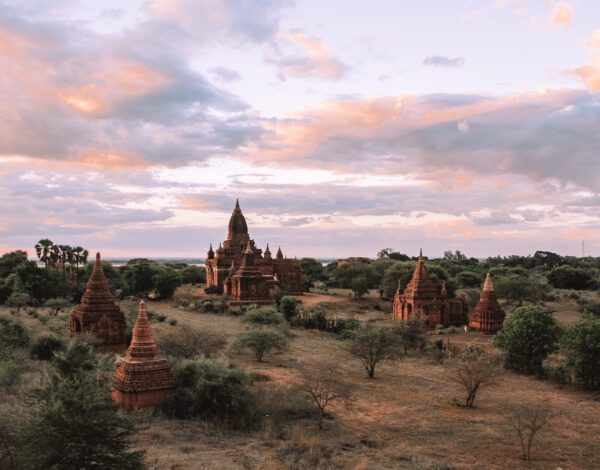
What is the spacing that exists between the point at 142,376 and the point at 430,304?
95.2 feet

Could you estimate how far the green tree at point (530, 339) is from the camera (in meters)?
25.3

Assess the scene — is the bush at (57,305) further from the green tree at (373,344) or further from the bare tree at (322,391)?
the bare tree at (322,391)

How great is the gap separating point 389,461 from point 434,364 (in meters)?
15.4

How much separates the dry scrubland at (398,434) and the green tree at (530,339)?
1062mm

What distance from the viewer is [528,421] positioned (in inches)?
674

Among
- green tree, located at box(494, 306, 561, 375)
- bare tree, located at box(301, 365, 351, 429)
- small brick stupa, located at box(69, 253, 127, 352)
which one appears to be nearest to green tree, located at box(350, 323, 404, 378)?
bare tree, located at box(301, 365, 351, 429)

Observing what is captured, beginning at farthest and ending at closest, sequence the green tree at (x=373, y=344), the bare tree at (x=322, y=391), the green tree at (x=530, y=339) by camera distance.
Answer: the green tree at (x=530, y=339), the green tree at (x=373, y=344), the bare tree at (x=322, y=391)

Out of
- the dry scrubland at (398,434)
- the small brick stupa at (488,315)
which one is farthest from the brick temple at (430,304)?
the dry scrubland at (398,434)

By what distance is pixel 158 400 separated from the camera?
1656 centimetres

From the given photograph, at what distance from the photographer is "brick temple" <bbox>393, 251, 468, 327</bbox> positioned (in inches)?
1594

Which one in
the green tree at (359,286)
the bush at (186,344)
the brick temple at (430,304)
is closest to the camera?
the bush at (186,344)

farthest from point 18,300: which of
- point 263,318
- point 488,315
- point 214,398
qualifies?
point 488,315

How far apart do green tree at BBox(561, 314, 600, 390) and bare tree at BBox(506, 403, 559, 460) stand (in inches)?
167

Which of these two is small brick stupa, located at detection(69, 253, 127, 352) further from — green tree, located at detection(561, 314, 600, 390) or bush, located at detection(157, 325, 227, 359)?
green tree, located at detection(561, 314, 600, 390)
